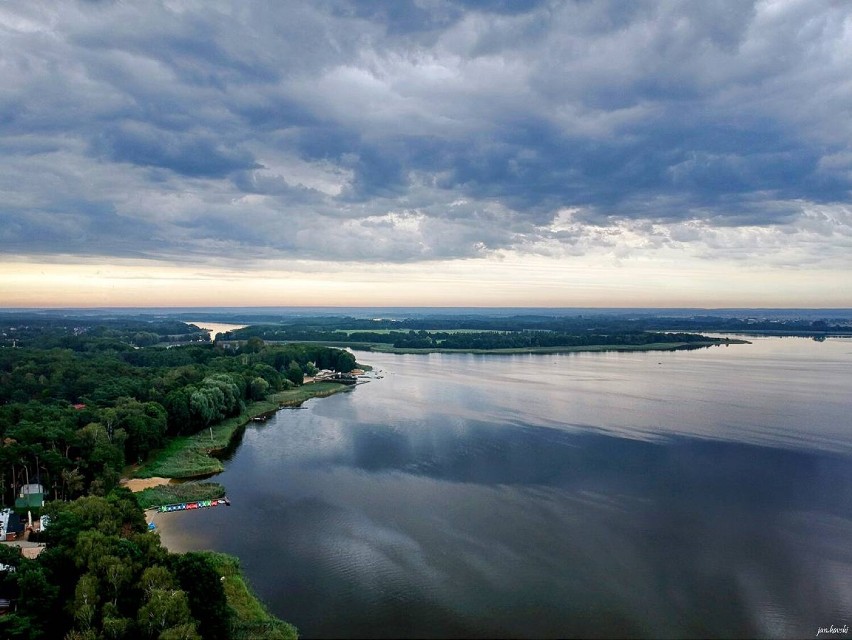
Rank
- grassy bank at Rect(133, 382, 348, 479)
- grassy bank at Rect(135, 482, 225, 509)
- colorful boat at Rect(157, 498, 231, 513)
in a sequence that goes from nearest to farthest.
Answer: colorful boat at Rect(157, 498, 231, 513) → grassy bank at Rect(135, 482, 225, 509) → grassy bank at Rect(133, 382, 348, 479)

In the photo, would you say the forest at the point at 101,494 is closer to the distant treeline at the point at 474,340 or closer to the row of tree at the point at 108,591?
the row of tree at the point at 108,591

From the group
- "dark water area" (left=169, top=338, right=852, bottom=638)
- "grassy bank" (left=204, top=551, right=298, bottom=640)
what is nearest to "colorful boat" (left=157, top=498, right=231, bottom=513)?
"dark water area" (left=169, top=338, right=852, bottom=638)

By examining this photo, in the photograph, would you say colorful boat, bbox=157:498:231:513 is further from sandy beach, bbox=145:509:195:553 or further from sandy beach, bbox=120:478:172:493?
sandy beach, bbox=120:478:172:493

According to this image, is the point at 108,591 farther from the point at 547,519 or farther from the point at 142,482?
the point at 547,519

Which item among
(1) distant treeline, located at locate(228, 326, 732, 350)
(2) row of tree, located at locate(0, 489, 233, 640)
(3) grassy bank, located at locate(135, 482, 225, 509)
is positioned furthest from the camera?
(1) distant treeline, located at locate(228, 326, 732, 350)

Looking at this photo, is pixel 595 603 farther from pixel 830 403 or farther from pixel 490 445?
pixel 830 403

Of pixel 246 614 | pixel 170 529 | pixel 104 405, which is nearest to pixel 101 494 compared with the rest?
A: pixel 170 529

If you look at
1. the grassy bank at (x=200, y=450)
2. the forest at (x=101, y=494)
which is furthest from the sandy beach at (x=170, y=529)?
the grassy bank at (x=200, y=450)
